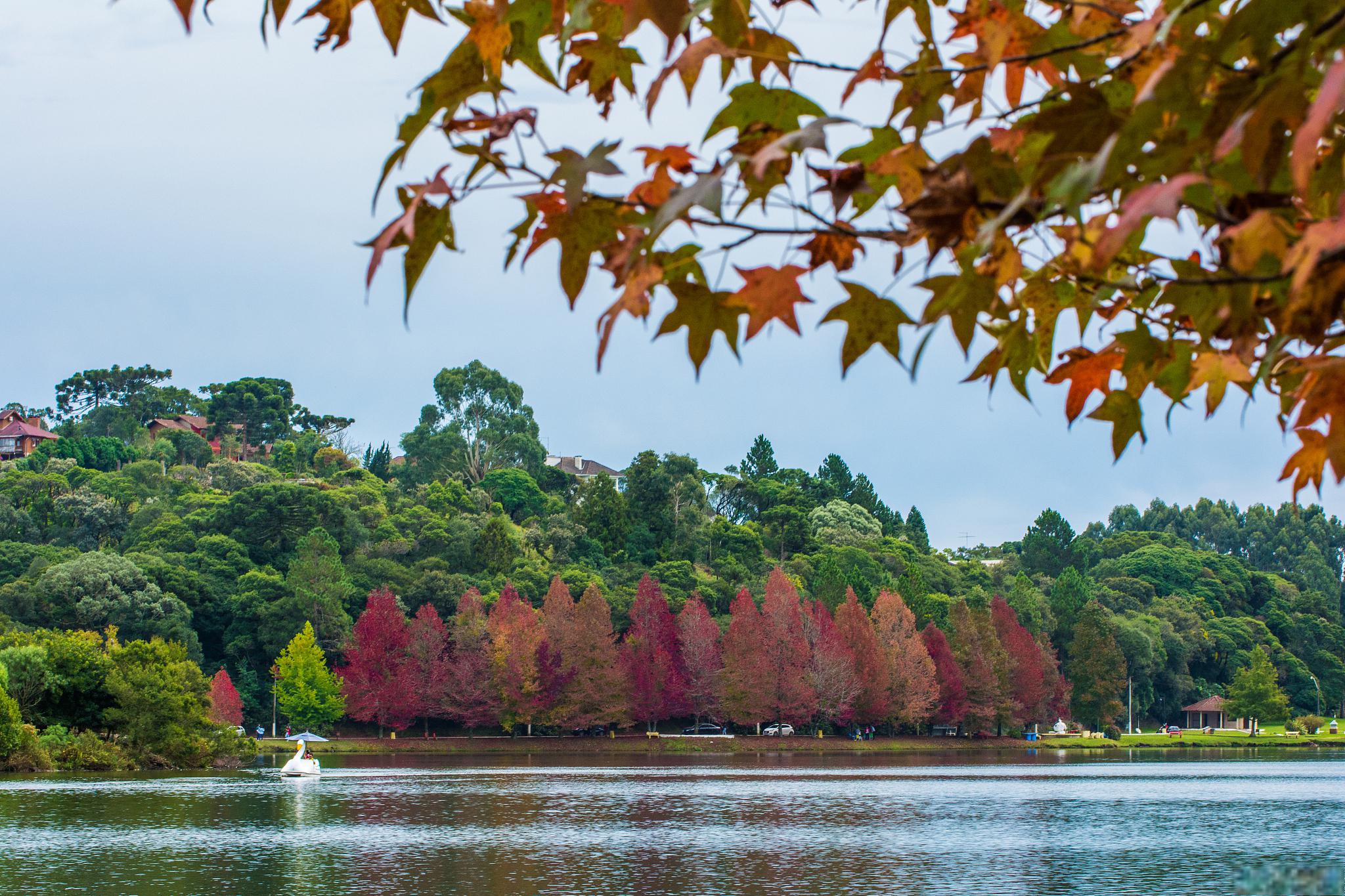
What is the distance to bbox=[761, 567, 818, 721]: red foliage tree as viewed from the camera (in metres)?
61.1

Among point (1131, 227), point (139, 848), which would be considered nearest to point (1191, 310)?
point (1131, 227)

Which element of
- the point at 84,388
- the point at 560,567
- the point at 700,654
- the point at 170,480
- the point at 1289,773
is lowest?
the point at 1289,773

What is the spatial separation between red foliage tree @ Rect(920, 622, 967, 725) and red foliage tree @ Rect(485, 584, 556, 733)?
20123 millimetres

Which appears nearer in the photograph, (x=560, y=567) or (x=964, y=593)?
(x=560, y=567)

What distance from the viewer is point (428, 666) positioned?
60000 mm

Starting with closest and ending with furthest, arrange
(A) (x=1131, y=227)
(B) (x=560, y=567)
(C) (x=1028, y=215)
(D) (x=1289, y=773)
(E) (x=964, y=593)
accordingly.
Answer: (A) (x=1131, y=227)
(C) (x=1028, y=215)
(D) (x=1289, y=773)
(B) (x=560, y=567)
(E) (x=964, y=593)

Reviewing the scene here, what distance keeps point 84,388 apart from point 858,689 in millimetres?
89585

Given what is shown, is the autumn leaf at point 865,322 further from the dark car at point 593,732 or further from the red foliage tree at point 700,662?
the dark car at point 593,732

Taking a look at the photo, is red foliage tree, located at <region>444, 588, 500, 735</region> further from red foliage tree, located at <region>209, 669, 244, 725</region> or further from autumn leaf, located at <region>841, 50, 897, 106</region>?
autumn leaf, located at <region>841, 50, 897, 106</region>

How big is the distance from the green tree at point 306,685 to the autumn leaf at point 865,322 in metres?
59.2

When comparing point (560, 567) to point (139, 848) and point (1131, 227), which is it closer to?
point (139, 848)

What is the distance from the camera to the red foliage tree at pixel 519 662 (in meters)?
59.2

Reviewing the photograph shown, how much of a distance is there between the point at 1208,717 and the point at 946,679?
35315 mm

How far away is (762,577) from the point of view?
77000 mm
